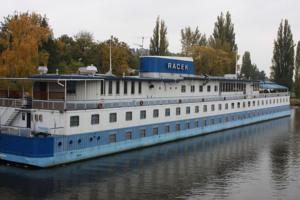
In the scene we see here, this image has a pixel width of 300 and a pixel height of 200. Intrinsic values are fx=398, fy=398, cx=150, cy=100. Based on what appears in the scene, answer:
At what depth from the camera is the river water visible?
25.8m

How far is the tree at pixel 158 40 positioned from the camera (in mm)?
79375

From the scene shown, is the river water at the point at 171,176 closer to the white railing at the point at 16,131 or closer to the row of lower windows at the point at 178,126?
the row of lower windows at the point at 178,126

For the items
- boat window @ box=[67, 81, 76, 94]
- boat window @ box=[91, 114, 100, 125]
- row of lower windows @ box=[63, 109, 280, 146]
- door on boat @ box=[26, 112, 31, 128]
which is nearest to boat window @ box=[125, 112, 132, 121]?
row of lower windows @ box=[63, 109, 280, 146]

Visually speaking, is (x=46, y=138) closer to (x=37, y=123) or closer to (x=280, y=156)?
(x=37, y=123)

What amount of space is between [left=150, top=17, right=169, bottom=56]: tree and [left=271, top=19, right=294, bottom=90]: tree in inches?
1631

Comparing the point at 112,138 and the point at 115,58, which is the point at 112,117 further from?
the point at 115,58

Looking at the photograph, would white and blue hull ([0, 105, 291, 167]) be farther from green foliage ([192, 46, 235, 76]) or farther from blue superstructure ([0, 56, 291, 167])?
green foliage ([192, 46, 235, 76])

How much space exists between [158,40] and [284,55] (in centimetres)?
4364

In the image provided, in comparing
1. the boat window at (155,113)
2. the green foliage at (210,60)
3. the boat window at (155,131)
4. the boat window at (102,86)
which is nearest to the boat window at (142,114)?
→ the boat window at (155,113)

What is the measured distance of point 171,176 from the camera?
1203 inches

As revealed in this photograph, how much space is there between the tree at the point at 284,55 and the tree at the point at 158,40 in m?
41.4

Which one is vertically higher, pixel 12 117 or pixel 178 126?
pixel 12 117

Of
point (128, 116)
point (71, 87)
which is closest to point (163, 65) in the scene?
point (128, 116)

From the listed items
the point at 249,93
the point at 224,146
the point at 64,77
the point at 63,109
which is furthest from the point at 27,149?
the point at 249,93
